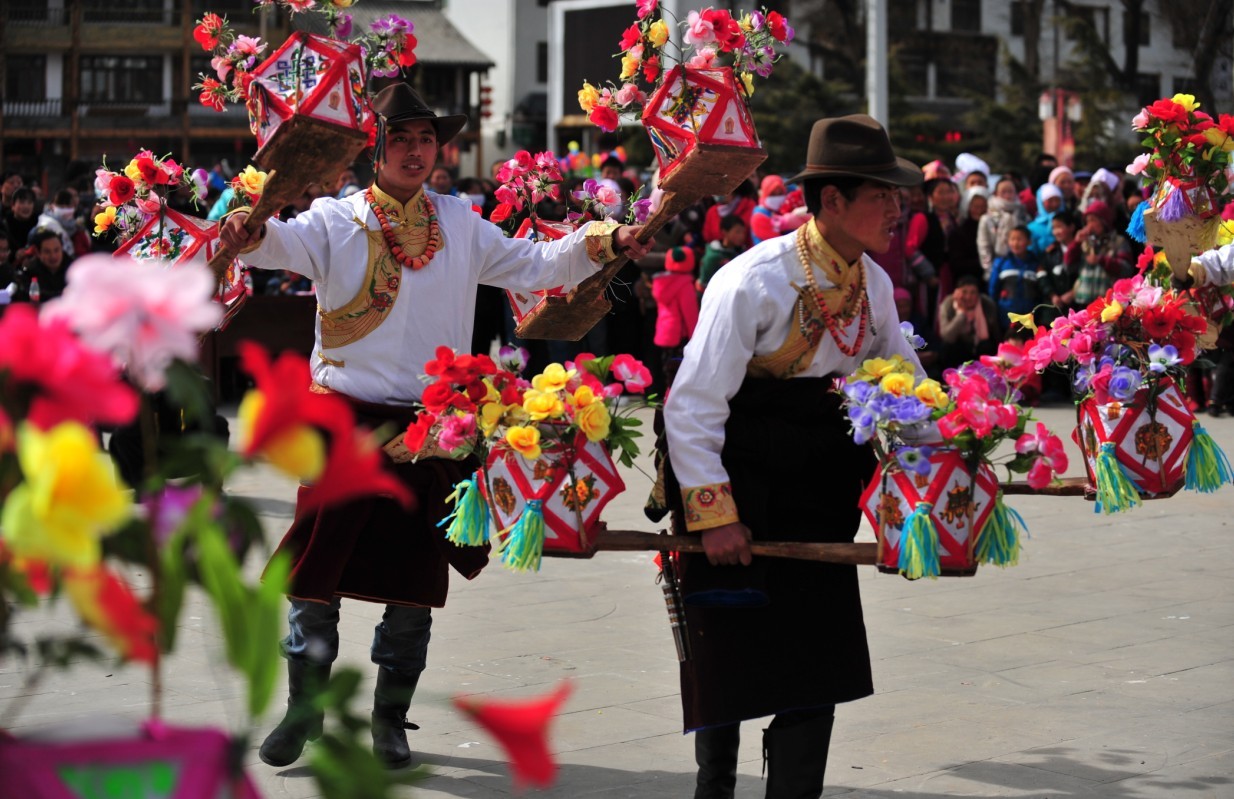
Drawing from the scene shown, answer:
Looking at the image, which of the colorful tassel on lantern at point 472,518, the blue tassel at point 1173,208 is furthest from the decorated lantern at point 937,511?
the blue tassel at point 1173,208

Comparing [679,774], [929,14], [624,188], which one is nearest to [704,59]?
[679,774]

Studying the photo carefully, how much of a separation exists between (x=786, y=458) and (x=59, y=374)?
258 centimetres

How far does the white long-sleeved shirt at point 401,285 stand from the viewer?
194 inches

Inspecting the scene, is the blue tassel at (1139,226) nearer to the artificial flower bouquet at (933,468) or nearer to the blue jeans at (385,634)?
the artificial flower bouquet at (933,468)

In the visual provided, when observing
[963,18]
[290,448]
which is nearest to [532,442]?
[290,448]

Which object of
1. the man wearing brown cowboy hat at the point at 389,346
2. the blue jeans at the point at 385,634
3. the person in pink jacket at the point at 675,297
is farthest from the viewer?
the person in pink jacket at the point at 675,297

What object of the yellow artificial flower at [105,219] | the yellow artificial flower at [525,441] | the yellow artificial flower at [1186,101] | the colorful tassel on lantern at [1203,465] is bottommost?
the colorful tassel on lantern at [1203,465]

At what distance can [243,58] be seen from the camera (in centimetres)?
493

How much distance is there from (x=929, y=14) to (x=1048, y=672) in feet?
156

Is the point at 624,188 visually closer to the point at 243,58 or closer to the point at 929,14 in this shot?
the point at 243,58

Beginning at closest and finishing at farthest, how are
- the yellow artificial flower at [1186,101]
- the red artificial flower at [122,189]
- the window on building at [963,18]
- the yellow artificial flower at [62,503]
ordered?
the yellow artificial flower at [62,503] < the red artificial flower at [122,189] < the yellow artificial flower at [1186,101] < the window on building at [963,18]

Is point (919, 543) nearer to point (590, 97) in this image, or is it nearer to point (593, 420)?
point (593, 420)

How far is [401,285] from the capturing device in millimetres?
4977

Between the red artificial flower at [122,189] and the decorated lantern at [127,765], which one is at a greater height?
the red artificial flower at [122,189]
